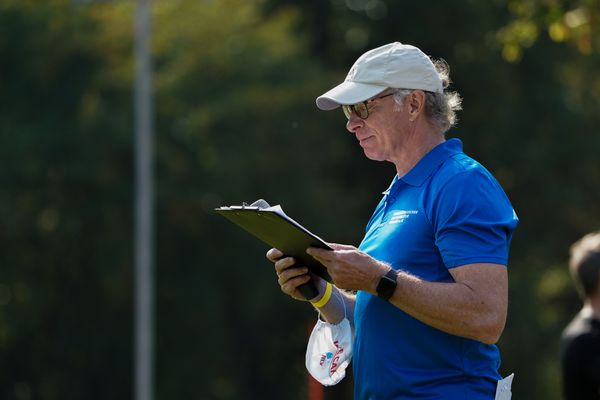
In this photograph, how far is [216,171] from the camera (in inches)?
926

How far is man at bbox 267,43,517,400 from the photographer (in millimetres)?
3463

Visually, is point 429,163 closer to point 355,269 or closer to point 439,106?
point 439,106

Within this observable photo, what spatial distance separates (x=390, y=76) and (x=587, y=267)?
6.34 feet

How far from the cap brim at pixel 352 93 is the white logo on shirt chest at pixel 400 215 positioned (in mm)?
337

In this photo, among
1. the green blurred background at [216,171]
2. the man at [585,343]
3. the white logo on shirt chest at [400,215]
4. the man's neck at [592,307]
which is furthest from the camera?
the green blurred background at [216,171]

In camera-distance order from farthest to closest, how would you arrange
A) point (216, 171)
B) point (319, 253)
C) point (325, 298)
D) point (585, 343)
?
point (216, 171) → point (585, 343) → point (325, 298) → point (319, 253)

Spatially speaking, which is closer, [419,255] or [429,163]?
[419,255]

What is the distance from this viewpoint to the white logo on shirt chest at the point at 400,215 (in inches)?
144

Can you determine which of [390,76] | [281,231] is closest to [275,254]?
[281,231]

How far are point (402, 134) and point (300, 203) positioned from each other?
19902mm

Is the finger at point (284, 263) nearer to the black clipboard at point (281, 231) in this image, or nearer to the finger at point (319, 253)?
the black clipboard at point (281, 231)

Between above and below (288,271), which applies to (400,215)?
above

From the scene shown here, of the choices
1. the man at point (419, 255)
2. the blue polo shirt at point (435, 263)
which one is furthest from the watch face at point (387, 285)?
Answer: the blue polo shirt at point (435, 263)

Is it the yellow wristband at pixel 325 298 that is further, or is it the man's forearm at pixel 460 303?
the yellow wristband at pixel 325 298
